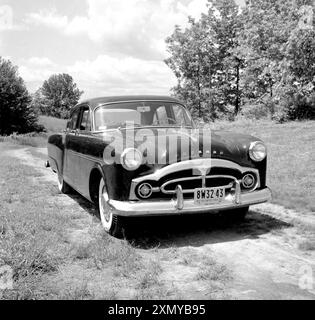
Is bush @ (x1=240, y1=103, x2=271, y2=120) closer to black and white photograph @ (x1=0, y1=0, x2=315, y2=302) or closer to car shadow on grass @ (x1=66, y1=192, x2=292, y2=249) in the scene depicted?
black and white photograph @ (x1=0, y1=0, x2=315, y2=302)

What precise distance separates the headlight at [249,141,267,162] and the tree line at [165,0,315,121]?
49.4 ft

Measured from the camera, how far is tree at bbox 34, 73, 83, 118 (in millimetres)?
87250

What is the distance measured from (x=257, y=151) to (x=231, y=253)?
1.39m

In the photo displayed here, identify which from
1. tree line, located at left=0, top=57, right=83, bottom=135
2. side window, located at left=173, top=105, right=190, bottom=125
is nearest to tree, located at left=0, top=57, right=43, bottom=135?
tree line, located at left=0, top=57, right=83, bottom=135

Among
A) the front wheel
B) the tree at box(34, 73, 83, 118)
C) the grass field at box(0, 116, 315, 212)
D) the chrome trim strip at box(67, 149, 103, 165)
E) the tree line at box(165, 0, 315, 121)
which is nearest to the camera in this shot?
the front wheel

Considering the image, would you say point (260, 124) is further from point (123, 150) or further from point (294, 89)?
point (123, 150)

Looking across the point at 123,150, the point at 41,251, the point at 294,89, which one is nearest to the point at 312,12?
the point at 294,89

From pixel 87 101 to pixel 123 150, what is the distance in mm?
2214

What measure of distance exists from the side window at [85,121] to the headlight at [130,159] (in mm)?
1665

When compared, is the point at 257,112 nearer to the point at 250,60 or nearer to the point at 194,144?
the point at 250,60

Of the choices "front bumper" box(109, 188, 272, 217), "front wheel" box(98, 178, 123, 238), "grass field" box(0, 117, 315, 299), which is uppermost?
"front bumper" box(109, 188, 272, 217)

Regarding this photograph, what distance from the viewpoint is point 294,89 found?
20.2 m

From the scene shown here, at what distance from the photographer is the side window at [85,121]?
19.7ft

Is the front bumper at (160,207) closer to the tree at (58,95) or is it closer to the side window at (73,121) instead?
the side window at (73,121)
